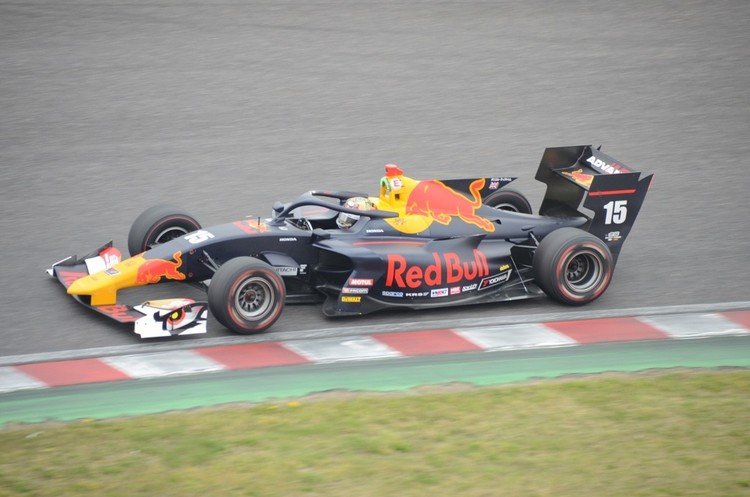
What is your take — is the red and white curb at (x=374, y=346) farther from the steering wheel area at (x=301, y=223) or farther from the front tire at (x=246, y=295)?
the steering wheel area at (x=301, y=223)

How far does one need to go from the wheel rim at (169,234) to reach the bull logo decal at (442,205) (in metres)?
2.39

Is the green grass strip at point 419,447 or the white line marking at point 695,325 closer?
the green grass strip at point 419,447

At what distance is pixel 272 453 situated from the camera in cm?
727

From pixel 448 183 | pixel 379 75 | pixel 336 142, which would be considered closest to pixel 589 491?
pixel 448 183

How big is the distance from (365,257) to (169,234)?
2.28 meters

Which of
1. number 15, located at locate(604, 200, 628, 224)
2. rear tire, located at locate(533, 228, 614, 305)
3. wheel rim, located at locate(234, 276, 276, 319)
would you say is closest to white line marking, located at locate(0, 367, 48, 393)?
wheel rim, located at locate(234, 276, 276, 319)

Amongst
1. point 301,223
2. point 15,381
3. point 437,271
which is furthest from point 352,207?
point 15,381

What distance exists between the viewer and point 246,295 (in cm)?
973

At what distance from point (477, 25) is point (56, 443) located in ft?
48.3

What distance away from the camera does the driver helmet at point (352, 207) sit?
10.6 m

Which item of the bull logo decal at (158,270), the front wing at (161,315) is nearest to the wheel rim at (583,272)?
the front wing at (161,315)

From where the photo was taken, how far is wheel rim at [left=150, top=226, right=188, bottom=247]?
430 inches

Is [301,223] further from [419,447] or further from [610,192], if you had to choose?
[419,447]

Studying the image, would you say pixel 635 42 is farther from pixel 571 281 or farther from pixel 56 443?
pixel 56 443
